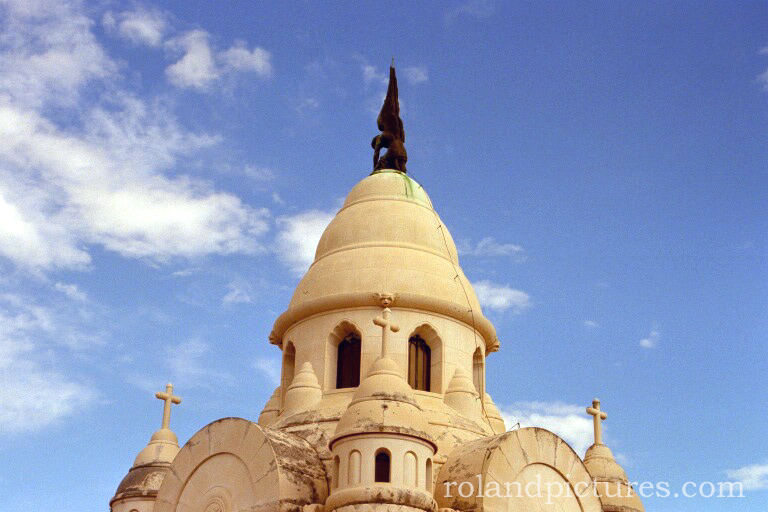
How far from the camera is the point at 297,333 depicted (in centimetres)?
2691

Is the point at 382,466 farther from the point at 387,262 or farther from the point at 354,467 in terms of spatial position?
the point at 387,262

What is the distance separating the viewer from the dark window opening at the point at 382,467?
20.5m

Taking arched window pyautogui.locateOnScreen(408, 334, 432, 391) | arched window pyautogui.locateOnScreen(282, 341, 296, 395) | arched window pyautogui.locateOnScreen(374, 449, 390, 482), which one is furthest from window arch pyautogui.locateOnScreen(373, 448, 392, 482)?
arched window pyautogui.locateOnScreen(282, 341, 296, 395)

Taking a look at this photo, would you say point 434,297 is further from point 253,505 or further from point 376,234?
point 253,505

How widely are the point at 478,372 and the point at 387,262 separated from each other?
3627mm

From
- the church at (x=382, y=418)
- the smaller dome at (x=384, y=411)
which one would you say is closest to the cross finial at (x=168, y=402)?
the church at (x=382, y=418)

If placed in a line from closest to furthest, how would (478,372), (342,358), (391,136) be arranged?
1. (342,358)
2. (478,372)
3. (391,136)

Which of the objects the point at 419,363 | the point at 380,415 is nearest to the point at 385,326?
the point at 380,415

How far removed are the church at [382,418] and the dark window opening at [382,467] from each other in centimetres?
3

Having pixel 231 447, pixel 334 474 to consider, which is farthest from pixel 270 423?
pixel 334 474

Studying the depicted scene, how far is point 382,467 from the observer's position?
2067 centimetres

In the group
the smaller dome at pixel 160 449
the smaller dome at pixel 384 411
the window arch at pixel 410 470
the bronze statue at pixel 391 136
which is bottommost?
the window arch at pixel 410 470

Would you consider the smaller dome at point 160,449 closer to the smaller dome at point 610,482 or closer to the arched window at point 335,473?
the arched window at point 335,473

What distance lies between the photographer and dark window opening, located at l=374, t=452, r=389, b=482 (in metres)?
20.5
